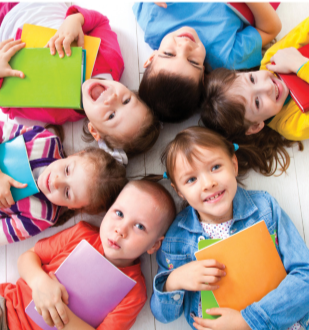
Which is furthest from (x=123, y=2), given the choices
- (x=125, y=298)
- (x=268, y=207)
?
(x=125, y=298)

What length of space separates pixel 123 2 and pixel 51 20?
1.05 feet

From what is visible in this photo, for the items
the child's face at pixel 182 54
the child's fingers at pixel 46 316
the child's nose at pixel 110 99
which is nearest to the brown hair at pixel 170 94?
the child's face at pixel 182 54

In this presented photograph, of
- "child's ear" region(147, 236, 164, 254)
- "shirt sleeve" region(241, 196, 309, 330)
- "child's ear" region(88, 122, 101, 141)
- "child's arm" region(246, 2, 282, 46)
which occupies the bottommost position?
"child's ear" region(147, 236, 164, 254)

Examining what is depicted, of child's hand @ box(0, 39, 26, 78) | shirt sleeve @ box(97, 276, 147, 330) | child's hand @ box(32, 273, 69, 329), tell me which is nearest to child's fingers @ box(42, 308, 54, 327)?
child's hand @ box(32, 273, 69, 329)

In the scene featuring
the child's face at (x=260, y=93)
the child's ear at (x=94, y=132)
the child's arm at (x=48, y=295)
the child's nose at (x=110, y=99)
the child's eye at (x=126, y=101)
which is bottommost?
the child's arm at (x=48, y=295)

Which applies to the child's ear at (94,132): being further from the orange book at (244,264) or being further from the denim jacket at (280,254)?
the orange book at (244,264)

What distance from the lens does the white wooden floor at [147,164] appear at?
101cm

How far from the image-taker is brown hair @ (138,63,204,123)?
36.5 inches

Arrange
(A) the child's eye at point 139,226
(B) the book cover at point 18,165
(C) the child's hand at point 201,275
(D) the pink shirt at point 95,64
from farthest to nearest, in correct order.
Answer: (D) the pink shirt at point 95,64 < (B) the book cover at point 18,165 < (A) the child's eye at point 139,226 < (C) the child's hand at point 201,275

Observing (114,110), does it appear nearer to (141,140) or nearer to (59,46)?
(141,140)

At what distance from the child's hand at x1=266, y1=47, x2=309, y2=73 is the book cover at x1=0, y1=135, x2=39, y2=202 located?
0.95m

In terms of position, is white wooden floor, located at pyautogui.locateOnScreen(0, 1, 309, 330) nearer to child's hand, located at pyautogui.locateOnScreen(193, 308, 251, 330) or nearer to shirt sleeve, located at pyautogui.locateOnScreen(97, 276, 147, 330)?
shirt sleeve, located at pyautogui.locateOnScreen(97, 276, 147, 330)

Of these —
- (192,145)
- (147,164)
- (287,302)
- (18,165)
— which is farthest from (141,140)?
(287,302)

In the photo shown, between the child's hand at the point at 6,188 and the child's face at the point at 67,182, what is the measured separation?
0.27 ft
